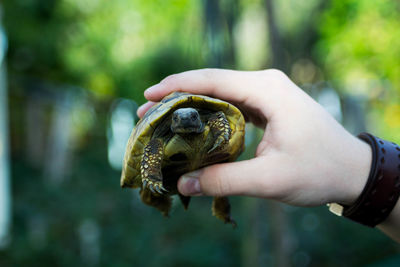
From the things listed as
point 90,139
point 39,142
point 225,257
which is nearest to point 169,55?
point 90,139

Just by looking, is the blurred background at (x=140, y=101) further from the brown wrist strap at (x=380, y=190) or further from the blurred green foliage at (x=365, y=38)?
the brown wrist strap at (x=380, y=190)

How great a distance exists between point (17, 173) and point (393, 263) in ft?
33.6

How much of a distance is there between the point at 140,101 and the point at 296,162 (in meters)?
12.5

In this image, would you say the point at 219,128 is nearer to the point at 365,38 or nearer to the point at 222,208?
the point at 222,208

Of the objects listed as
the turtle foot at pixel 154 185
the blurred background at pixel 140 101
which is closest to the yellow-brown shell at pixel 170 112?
the turtle foot at pixel 154 185

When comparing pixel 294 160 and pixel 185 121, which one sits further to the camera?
pixel 185 121

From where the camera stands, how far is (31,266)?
459 centimetres

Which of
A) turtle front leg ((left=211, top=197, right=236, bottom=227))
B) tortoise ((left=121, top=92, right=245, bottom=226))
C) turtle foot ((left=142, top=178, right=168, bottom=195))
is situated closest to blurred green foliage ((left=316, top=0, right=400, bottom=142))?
turtle front leg ((left=211, top=197, right=236, bottom=227))

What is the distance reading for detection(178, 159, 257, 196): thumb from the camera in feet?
Answer: 5.48

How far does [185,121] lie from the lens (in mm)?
1760

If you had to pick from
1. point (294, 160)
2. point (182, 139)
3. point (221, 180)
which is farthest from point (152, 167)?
point (294, 160)

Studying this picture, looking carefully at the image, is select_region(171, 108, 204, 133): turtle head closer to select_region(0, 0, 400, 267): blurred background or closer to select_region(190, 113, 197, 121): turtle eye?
select_region(190, 113, 197, 121): turtle eye

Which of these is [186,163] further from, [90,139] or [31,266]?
[90,139]

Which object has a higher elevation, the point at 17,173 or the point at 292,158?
the point at 292,158
